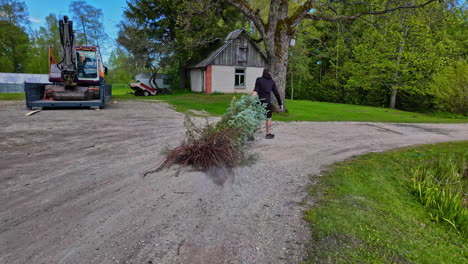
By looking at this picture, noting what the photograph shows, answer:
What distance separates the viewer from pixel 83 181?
13.3 ft

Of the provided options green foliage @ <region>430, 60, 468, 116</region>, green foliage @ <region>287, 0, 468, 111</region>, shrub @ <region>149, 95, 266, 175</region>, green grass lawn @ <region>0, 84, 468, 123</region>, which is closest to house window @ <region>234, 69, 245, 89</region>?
green foliage @ <region>287, 0, 468, 111</region>

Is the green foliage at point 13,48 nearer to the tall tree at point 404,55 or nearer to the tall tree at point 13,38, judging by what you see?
the tall tree at point 13,38

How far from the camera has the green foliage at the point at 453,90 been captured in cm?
1659

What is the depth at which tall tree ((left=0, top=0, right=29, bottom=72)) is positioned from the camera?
3700 cm

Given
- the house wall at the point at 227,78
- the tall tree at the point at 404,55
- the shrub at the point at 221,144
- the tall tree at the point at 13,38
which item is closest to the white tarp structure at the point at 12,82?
the tall tree at the point at 13,38

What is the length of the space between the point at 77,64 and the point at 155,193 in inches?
528

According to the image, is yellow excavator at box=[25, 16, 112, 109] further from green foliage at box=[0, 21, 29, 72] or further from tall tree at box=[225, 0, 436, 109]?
green foliage at box=[0, 21, 29, 72]

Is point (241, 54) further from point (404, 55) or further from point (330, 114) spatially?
point (330, 114)

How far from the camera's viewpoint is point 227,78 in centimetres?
2678

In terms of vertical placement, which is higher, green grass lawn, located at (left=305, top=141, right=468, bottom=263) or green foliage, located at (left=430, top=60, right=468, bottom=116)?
green foliage, located at (left=430, top=60, right=468, bottom=116)

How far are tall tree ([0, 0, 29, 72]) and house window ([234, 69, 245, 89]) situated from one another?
3514 cm

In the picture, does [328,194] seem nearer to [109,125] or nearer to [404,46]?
[109,125]

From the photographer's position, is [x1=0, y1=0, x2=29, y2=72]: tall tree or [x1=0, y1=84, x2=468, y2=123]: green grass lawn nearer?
[x1=0, y1=84, x2=468, y2=123]: green grass lawn

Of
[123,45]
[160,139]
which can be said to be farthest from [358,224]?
[123,45]
